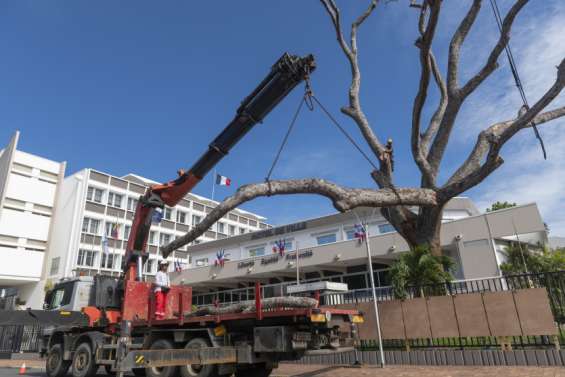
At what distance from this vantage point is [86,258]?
4394 centimetres

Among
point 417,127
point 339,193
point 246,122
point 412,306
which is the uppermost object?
point 417,127

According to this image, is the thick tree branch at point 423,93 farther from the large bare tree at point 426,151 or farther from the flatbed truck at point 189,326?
the flatbed truck at point 189,326

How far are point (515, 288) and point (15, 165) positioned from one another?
164 feet

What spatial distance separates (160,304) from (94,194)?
134 feet

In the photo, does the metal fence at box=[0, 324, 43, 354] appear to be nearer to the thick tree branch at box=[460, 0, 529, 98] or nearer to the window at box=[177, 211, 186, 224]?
the thick tree branch at box=[460, 0, 529, 98]

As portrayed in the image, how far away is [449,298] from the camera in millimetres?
11070

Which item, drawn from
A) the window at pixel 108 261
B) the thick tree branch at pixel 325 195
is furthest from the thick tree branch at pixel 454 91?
the window at pixel 108 261

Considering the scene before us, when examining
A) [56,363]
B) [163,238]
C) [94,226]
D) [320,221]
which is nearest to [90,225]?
[94,226]

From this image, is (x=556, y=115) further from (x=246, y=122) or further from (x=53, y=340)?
(x=53, y=340)

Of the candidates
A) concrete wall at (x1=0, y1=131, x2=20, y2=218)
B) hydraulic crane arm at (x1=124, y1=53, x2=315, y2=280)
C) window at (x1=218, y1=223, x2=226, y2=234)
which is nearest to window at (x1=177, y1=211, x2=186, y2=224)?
window at (x1=218, y1=223, x2=226, y2=234)

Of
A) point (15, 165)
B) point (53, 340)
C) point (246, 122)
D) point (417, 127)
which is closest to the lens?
point (246, 122)

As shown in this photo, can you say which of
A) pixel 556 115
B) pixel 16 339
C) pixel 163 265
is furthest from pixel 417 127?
pixel 16 339

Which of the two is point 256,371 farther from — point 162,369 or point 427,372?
point 427,372

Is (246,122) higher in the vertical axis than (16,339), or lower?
higher
